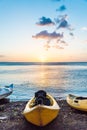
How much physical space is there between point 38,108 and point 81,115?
386 cm

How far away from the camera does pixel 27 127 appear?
11781mm

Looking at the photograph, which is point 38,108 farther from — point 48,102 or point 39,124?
point 48,102

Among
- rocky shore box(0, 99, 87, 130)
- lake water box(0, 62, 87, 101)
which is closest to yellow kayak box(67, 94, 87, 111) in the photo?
rocky shore box(0, 99, 87, 130)

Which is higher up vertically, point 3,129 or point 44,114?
point 44,114

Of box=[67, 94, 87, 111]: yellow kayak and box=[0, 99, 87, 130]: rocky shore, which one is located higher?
box=[67, 94, 87, 111]: yellow kayak

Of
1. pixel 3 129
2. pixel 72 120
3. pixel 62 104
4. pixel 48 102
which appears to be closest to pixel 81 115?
pixel 72 120

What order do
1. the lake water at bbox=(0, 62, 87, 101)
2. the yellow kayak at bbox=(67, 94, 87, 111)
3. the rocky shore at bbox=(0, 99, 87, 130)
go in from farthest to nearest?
the lake water at bbox=(0, 62, 87, 101), the yellow kayak at bbox=(67, 94, 87, 111), the rocky shore at bbox=(0, 99, 87, 130)

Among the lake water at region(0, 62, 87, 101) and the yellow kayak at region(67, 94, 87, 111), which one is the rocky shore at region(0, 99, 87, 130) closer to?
the yellow kayak at region(67, 94, 87, 111)

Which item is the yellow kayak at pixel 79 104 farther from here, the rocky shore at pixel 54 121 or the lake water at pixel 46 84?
the lake water at pixel 46 84

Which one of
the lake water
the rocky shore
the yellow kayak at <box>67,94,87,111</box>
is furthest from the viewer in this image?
the lake water

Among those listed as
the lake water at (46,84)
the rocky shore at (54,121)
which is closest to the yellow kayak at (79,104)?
the rocky shore at (54,121)

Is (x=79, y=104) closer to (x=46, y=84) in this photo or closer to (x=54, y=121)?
(x=54, y=121)

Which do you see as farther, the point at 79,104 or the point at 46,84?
the point at 46,84

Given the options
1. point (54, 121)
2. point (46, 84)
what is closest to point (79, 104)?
point (54, 121)
